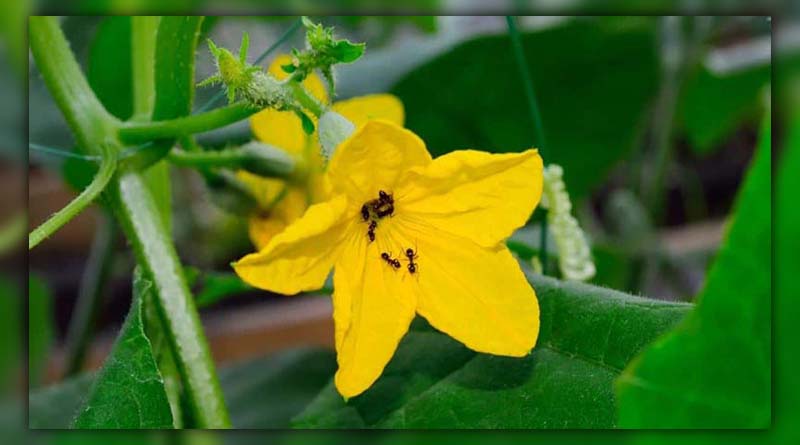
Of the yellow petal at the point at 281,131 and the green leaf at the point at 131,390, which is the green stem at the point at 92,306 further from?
the green leaf at the point at 131,390

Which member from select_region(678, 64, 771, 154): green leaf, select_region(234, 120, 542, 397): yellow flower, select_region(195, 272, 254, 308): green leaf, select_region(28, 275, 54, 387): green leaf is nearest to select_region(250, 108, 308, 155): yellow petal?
select_region(195, 272, 254, 308): green leaf

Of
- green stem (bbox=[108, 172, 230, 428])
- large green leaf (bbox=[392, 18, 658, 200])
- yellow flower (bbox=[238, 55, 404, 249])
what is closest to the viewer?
green stem (bbox=[108, 172, 230, 428])

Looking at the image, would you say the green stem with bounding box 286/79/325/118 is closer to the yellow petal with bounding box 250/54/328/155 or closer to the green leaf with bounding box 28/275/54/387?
the yellow petal with bounding box 250/54/328/155

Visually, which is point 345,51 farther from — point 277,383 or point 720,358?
point 277,383

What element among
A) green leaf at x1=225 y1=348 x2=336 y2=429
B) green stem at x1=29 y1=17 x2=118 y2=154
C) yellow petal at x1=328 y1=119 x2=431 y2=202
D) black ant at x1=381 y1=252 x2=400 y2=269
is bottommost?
green leaf at x1=225 y1=348 x2=336 y2=429

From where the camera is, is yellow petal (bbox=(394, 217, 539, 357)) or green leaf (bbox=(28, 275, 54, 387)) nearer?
yellow petal (bbox=(394, 217, 539, 357))

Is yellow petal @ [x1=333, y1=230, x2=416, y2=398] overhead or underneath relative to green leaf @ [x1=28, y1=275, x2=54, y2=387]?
overhead
